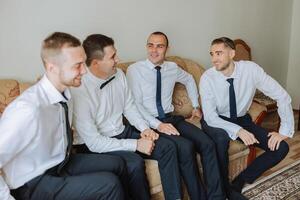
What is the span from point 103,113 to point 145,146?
345 mm

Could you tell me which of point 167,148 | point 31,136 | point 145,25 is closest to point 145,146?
point 167,148

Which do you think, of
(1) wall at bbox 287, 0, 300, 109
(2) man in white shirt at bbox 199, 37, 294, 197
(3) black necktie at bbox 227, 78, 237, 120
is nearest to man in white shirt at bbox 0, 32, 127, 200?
(2) man in white shirt at bbox 199, 37, 294, 197

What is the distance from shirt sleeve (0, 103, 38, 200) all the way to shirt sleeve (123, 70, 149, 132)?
0.90m

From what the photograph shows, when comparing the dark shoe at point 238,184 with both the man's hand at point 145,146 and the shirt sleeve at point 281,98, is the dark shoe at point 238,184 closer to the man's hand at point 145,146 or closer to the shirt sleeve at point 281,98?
the shirt sleeve at point 281,98

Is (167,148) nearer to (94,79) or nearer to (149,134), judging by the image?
(149,134)

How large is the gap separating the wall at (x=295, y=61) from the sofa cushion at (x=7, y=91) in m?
3.83

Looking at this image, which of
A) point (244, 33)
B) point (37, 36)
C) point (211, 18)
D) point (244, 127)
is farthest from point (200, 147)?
point (244, 33)

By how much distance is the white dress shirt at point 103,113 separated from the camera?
1.92 metres

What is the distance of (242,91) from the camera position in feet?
8.04

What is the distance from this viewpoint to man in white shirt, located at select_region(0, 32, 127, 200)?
141cm

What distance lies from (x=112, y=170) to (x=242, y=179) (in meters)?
1.11

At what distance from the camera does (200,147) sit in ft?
7.18

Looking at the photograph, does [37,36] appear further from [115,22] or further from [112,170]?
[112,170]

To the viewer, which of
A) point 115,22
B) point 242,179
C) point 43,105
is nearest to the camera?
point 43,105
